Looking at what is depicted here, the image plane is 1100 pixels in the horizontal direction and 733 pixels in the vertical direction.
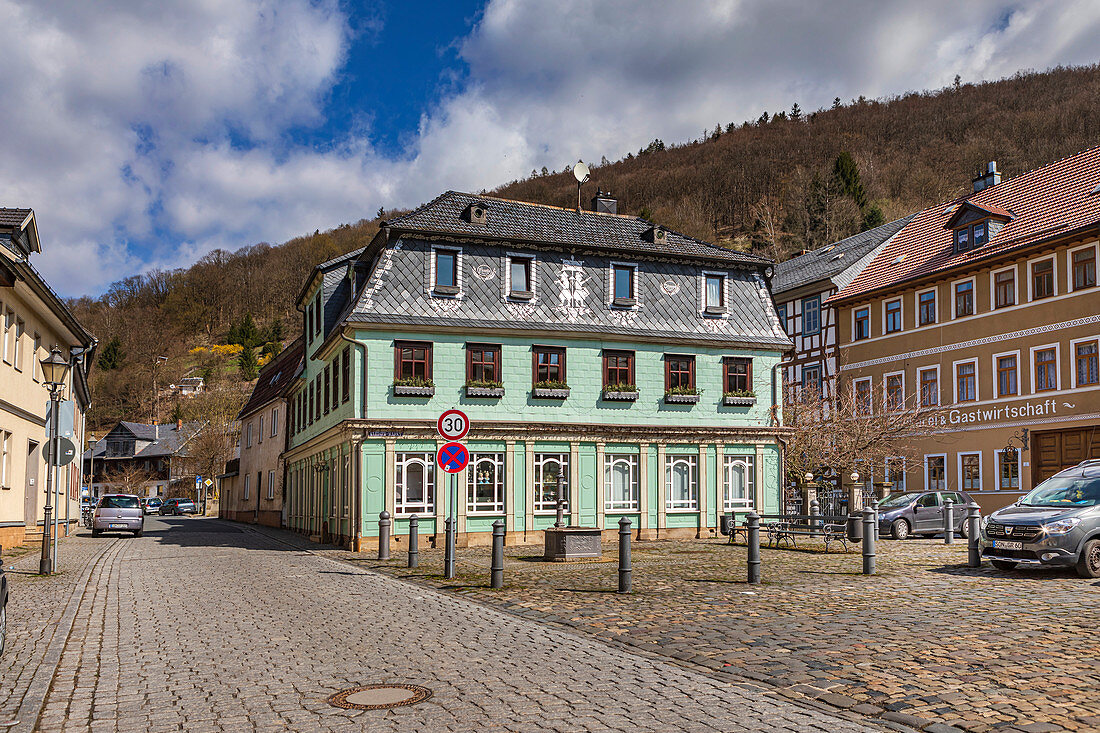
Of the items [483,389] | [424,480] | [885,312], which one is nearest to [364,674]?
[424,480]

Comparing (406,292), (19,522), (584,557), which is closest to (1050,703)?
(584,557)

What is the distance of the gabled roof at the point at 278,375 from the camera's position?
42625mm

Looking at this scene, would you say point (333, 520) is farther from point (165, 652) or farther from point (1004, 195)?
point (1004, 195)

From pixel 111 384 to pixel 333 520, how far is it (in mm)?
91696

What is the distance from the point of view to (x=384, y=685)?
795 centimetres

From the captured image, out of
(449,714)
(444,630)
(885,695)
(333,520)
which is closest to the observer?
(449,714)

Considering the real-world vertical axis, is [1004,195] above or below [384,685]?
above

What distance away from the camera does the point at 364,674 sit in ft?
27.7

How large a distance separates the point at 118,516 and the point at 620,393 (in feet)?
68.0

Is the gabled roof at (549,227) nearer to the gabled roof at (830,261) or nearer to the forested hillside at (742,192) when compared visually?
the gabled roof at (830,261)

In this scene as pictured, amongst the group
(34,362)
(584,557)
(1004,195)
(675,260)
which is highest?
(1004,195)

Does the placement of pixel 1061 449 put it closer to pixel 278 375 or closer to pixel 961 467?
pixel 961 467

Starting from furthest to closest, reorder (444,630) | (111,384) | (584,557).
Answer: (111,384)
(584,557)
(444,630)

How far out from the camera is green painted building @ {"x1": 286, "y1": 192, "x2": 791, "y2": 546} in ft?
86.2
